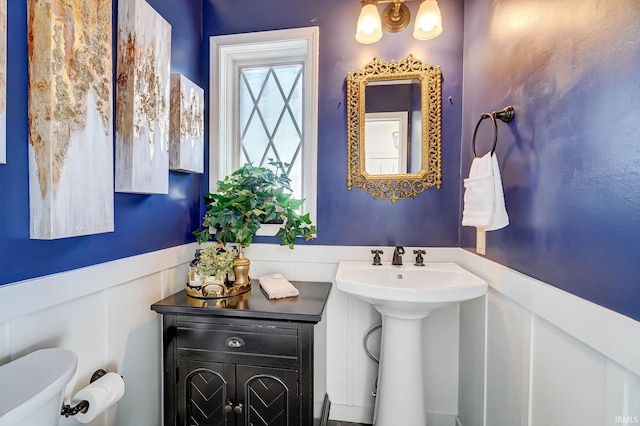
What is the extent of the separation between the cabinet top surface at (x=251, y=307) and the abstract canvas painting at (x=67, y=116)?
1.46 feet

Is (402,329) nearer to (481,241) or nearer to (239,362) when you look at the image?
(481,241)

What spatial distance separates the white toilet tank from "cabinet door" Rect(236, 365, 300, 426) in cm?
60

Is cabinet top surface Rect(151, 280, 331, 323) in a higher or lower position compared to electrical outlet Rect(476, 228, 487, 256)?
lower

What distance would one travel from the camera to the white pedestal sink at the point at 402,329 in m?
1.16

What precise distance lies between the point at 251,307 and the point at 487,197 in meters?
1.04

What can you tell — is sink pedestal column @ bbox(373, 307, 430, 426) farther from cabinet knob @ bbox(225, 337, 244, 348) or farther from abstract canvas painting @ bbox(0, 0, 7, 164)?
abstract canvas painting @ bbox(0, 0, 7, 164)

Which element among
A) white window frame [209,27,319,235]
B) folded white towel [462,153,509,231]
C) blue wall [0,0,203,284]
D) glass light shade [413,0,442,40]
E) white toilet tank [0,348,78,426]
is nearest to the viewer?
white toilet tank [0,348,78,426]

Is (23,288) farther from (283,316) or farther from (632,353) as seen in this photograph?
(632,353)

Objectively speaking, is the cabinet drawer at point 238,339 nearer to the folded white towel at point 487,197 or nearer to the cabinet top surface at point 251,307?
the cabinet top surface at point 251,307

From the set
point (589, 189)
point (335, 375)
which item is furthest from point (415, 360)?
point (589, 189)

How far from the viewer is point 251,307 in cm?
119

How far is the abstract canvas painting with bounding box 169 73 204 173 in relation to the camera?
142cm

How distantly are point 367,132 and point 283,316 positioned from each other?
1.09m

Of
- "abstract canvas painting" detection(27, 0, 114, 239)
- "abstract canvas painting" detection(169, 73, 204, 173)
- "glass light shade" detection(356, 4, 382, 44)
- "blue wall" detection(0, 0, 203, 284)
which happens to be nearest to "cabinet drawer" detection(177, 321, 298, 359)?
"blue wall" detection(0, 0, 203, 284)
